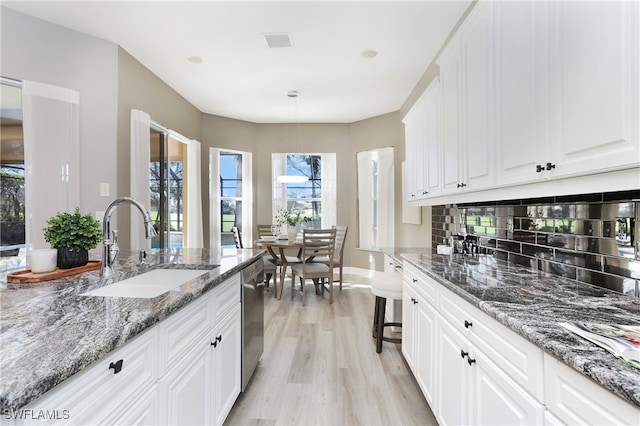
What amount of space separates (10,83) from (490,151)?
358 centimetres

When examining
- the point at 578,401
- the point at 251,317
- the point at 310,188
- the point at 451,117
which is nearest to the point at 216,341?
the point at 251,317

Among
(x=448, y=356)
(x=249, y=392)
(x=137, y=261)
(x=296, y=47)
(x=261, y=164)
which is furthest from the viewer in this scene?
(x=261, y=164)

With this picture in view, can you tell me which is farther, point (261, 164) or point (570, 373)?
point (261, 164)

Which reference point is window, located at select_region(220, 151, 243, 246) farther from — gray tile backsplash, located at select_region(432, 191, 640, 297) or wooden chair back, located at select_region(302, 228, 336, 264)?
gray tile backsplash, located at select_region(432, 191, 640, 297)

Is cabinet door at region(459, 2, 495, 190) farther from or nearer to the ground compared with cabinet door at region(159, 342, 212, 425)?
farther from the ground

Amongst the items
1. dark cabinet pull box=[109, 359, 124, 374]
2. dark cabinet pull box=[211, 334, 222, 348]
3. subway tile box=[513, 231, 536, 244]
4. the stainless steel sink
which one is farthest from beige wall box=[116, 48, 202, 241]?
subway tile box=[513, 231, 536, 244]

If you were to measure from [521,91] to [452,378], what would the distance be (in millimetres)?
1315

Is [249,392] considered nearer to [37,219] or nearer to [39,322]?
[39,322]

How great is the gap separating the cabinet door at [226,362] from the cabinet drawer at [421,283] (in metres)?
1.12

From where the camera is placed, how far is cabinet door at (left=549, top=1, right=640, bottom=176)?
89 cm

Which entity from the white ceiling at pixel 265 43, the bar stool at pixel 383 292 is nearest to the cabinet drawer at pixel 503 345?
the bar stool at pixel 383 292

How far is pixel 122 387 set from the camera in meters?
0.86

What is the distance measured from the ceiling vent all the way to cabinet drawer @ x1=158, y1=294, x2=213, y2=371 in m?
2.46

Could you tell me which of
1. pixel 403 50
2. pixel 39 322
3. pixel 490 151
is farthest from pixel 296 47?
pixel 39 322
